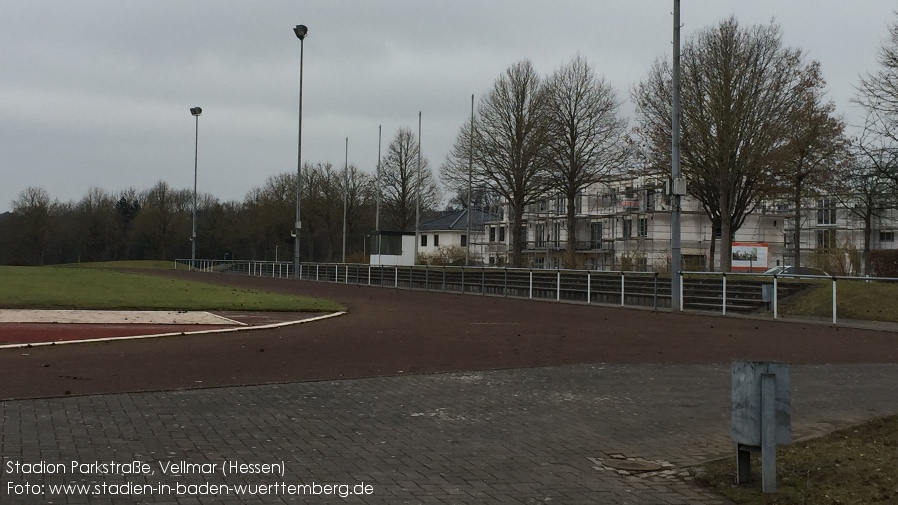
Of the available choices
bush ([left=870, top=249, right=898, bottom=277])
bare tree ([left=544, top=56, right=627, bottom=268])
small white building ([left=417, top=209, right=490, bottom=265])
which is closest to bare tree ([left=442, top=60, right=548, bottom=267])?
bare tree ([left=544, top=56, right=627, bottom=268])

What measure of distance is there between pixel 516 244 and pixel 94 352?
39918 millimetres

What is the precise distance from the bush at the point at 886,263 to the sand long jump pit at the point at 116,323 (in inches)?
774

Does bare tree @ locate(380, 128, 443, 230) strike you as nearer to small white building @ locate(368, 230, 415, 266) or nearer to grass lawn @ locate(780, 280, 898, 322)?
small white building @ locate(368, 230, 415, 266)

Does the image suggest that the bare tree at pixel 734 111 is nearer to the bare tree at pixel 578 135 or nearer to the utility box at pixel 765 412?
the bare tree at pixel 578 135

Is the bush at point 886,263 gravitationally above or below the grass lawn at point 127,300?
above

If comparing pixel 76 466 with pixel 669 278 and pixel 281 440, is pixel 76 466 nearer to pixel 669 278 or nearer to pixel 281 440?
pixel 281 440

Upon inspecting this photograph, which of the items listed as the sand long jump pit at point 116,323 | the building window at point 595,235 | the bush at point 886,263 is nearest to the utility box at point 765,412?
the sand long jump pit at point 116,323

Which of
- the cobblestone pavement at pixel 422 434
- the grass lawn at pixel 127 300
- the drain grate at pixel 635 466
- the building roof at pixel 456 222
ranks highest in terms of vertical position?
the building roof at pixel 456 222

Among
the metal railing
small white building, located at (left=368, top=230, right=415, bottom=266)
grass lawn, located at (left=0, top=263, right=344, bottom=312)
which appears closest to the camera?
grass lawn, located at (left=0, top=263, right=344, bottom=312)

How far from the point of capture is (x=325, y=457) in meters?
6.73

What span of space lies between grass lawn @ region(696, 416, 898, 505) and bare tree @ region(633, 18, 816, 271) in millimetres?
30307

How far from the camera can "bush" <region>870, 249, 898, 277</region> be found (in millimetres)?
30422

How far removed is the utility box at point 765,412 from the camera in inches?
229

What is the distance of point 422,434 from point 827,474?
3.27 meters
